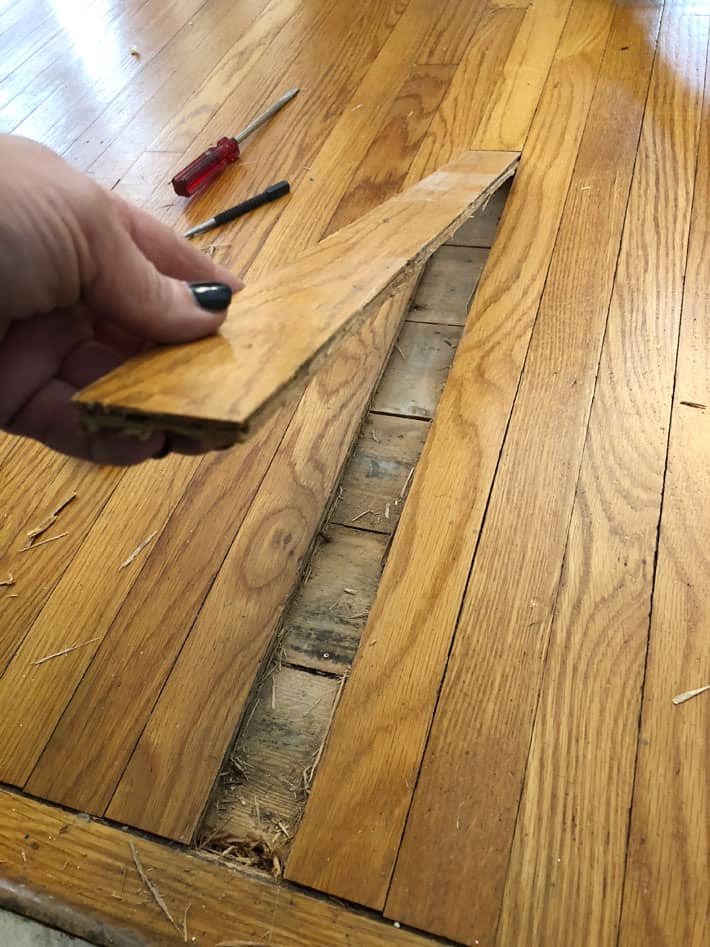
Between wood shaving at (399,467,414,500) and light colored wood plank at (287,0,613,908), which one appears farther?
wood shaving at (399,467,414,500)

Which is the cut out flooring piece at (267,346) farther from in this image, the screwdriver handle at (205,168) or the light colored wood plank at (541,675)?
the screwdriver handle at (205,168)

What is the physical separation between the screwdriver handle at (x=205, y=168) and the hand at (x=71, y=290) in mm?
769

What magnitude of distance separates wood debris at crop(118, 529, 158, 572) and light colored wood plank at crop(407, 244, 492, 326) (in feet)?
1.94

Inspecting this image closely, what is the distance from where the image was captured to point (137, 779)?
88 cm

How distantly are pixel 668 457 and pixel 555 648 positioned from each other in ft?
1.09

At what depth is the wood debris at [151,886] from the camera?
31.2 inches

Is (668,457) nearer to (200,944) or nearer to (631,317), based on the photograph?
(631,317)

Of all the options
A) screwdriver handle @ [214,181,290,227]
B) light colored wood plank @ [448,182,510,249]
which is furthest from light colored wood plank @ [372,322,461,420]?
screwdriver handle @ [214,181,290,227]

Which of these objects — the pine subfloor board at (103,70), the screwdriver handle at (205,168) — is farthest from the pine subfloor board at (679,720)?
the pine subfloor board at (103,70)

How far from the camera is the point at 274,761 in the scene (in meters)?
0.90

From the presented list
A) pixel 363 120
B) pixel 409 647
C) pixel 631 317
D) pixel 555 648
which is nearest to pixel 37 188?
pixel 409 647

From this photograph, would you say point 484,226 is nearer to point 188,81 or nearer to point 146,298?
point 146,298

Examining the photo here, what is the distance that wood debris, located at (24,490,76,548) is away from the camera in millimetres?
1126

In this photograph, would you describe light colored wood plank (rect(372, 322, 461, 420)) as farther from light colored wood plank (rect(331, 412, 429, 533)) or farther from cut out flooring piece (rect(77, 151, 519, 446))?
cut out flooring piece (rect(77, 151, 519, 446))
